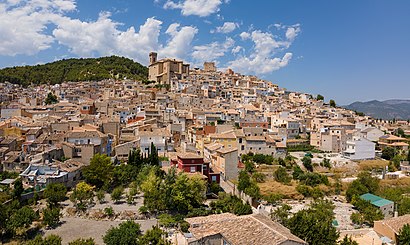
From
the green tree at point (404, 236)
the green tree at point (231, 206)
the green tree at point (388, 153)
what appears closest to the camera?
the green tree at point (404, 236)

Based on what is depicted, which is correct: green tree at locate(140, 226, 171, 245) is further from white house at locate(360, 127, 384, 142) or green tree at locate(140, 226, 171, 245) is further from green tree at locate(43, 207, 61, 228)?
white house at locate(360, 127, 384, 142)

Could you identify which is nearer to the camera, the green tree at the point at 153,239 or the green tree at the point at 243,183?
the green tree at the point at 153,239

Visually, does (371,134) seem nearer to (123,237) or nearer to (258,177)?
(258,177)

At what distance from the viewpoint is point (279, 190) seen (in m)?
28.5

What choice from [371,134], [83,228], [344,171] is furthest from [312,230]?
[371,134]

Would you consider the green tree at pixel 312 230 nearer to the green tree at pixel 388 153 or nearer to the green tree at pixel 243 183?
the green tree at pixel 243 183

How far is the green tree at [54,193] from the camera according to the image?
70.8 feet

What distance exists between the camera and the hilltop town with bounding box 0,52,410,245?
59.5ft

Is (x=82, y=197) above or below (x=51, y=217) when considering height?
above

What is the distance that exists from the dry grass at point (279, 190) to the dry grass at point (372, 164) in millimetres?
11015

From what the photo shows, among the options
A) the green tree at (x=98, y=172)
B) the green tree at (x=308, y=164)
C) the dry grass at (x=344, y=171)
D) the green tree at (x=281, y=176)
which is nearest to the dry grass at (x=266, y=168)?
the green tree at (x=281, y=176)

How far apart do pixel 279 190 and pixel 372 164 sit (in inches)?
568

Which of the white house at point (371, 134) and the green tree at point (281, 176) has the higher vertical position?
the white house at point (371, 134)

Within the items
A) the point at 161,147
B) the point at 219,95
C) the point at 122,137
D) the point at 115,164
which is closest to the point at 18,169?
the point at 115,164
